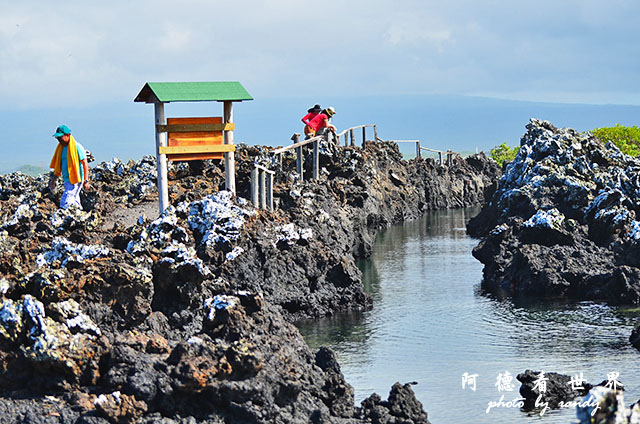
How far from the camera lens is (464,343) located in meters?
19.3

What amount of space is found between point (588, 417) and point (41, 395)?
6.69 metres

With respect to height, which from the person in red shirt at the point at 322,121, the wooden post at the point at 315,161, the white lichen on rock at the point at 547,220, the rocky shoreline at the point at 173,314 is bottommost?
the rocky shoreline at the point at 173,314

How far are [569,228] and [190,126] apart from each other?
31.7 ft

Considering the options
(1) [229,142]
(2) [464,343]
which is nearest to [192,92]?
(1) [229,142]

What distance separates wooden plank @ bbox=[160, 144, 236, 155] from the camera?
21.7m

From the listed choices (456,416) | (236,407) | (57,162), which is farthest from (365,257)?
(236,407)

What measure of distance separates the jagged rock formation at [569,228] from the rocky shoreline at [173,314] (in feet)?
13.8

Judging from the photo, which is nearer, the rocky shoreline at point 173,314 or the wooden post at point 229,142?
the rocky shoreline at point 173,314

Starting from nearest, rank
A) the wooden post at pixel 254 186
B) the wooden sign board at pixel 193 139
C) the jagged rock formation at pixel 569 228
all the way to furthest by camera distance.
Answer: the wooden sign board at pixel 193 139, the wooden post at pixel 254 186, the jagged rock formation at pixel 569 228

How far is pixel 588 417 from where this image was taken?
886 centimetres

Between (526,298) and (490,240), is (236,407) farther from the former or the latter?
(490,240)

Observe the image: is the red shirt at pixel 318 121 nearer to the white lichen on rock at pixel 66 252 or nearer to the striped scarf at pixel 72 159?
the striped scarf at pixel 72 159

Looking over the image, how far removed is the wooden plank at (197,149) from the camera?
21.7m

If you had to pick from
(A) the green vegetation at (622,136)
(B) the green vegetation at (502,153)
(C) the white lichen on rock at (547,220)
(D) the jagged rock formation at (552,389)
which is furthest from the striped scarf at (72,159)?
(B) the green vegetation at (502,153)
